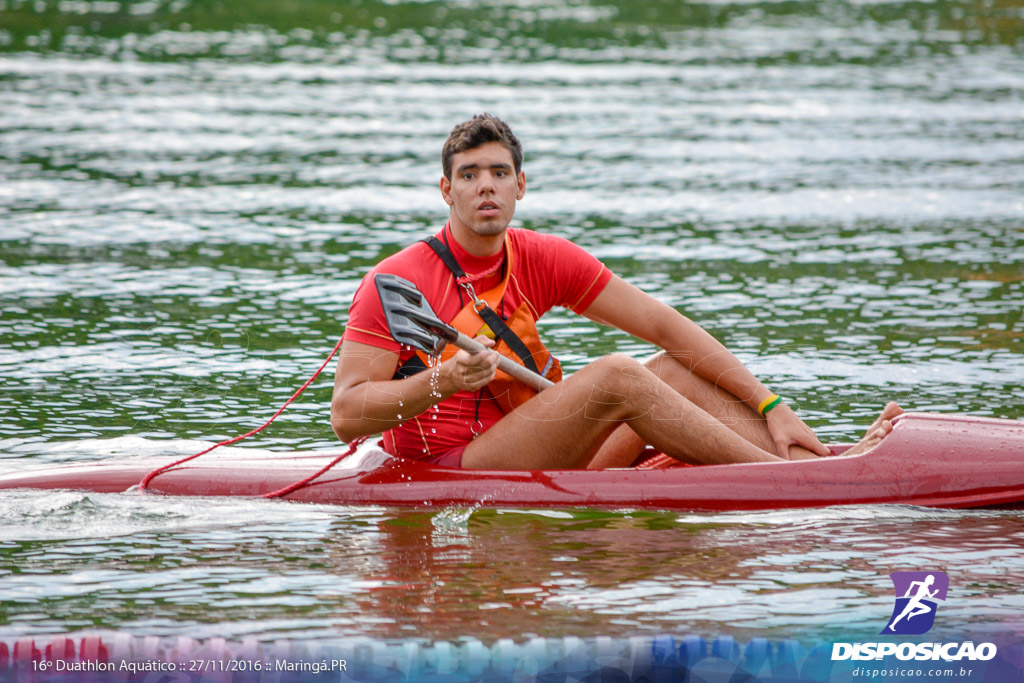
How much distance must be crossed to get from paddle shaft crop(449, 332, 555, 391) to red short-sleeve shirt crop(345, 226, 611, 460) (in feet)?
0.70

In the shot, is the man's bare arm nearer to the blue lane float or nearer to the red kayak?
the red kayak

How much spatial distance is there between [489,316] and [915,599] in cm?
179

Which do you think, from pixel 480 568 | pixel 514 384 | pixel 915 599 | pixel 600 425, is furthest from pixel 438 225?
pixel 915 599

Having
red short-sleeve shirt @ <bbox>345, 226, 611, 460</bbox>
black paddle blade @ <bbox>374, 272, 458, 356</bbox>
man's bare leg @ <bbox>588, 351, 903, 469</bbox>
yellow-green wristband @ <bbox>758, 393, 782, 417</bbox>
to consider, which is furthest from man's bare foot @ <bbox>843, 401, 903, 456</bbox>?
black paddle blade @ <bbox>374, 272, 458, 356</bbox>

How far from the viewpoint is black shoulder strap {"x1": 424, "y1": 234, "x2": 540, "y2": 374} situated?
15.8ft

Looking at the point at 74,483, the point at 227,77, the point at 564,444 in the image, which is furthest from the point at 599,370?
the point at 227,77

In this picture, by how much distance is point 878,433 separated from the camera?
16.7 feet

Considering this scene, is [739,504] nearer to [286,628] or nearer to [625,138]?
[286,628]

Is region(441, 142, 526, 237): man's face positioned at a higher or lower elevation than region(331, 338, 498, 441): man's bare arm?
higher

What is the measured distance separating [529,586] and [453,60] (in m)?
15.3

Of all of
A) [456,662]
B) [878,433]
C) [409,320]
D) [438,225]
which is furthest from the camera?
[438,225]

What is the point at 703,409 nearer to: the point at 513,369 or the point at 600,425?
the point at 600,425

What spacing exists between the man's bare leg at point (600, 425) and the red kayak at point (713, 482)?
0.07 m

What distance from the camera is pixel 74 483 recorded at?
5156 mm
